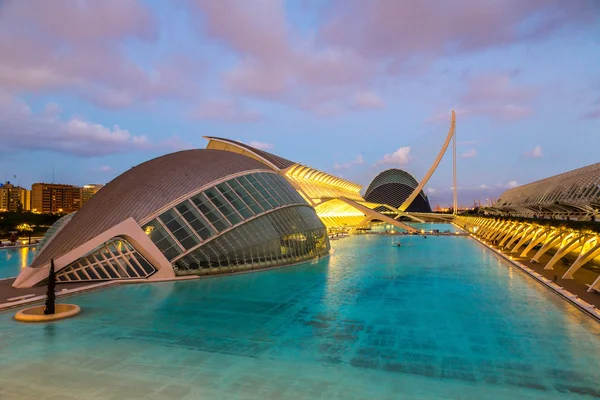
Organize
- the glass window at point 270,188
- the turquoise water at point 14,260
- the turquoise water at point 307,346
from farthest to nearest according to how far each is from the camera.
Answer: the glass window at point 270,188 → the turquoise water at point 14,260 → the turquoise water at point 307,346

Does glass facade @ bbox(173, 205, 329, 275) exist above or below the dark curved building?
below

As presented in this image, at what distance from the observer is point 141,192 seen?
24.5 m

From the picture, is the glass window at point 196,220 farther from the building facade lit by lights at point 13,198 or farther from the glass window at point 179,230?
the building facade lit by lights at point 13,198

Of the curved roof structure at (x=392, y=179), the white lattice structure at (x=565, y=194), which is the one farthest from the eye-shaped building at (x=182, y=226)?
the curved roof structure at (x=392, y=179)

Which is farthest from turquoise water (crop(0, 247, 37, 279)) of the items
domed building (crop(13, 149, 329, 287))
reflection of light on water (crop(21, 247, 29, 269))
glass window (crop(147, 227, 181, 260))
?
glass window (crop(147, 227, 181, 260))

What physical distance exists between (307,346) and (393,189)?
129 metres

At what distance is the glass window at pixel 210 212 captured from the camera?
24620 mm

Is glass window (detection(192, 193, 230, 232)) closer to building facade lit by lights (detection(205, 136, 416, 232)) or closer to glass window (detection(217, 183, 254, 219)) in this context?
glass window (detection(217, 183, 254, 219))

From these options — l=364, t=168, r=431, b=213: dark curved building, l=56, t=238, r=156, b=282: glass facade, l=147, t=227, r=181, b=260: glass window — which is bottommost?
l=56, t=238, r=156, b=282: glass facade

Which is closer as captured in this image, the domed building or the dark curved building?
the domed building

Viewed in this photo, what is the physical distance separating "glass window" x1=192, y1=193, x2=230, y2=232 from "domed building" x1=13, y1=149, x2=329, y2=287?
2.4 inches

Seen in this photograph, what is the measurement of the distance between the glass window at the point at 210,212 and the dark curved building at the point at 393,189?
111 m

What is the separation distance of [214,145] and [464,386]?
56910 mm

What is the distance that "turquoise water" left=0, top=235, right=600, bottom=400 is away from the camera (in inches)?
347
